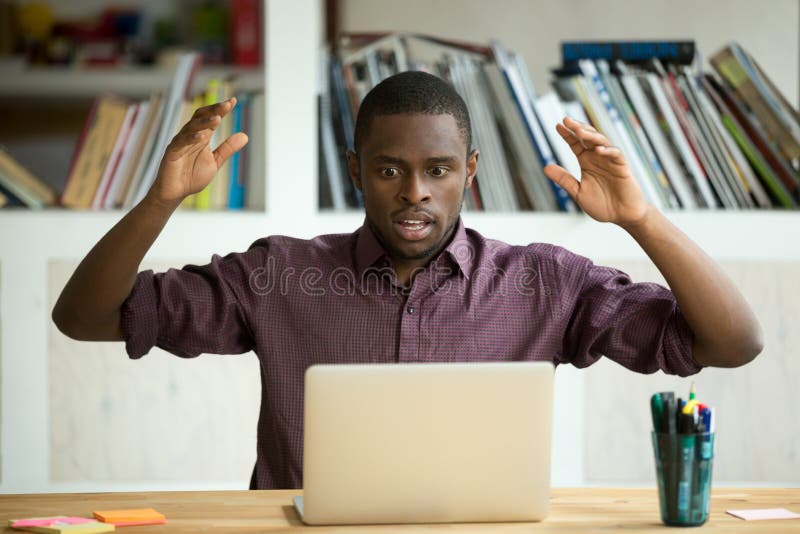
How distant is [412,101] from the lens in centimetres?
160

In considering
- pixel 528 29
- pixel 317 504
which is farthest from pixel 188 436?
pixel 528 29

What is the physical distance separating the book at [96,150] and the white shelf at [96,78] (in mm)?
1518

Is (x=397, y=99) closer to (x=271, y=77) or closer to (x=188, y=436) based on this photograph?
(x=271, y=77)

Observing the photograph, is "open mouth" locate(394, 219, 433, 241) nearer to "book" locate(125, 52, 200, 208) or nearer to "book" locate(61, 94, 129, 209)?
"book" locate(125, 52, 200, 208)

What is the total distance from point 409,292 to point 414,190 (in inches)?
8.5

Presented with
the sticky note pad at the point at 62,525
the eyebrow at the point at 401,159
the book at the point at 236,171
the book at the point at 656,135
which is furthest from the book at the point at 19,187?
the book at the point at 656,135

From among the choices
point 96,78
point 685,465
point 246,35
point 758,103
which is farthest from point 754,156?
point 96,78

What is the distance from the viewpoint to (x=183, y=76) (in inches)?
91.0

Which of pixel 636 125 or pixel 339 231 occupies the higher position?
pixel 636 125

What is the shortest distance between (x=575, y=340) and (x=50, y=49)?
284 centimetres

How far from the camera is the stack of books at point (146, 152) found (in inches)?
89.7

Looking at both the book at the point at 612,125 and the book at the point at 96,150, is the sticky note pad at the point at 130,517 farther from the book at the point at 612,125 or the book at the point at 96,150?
the book at the point at 612,125

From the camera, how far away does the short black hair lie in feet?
5.24

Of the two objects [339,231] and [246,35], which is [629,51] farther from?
[246,35]
